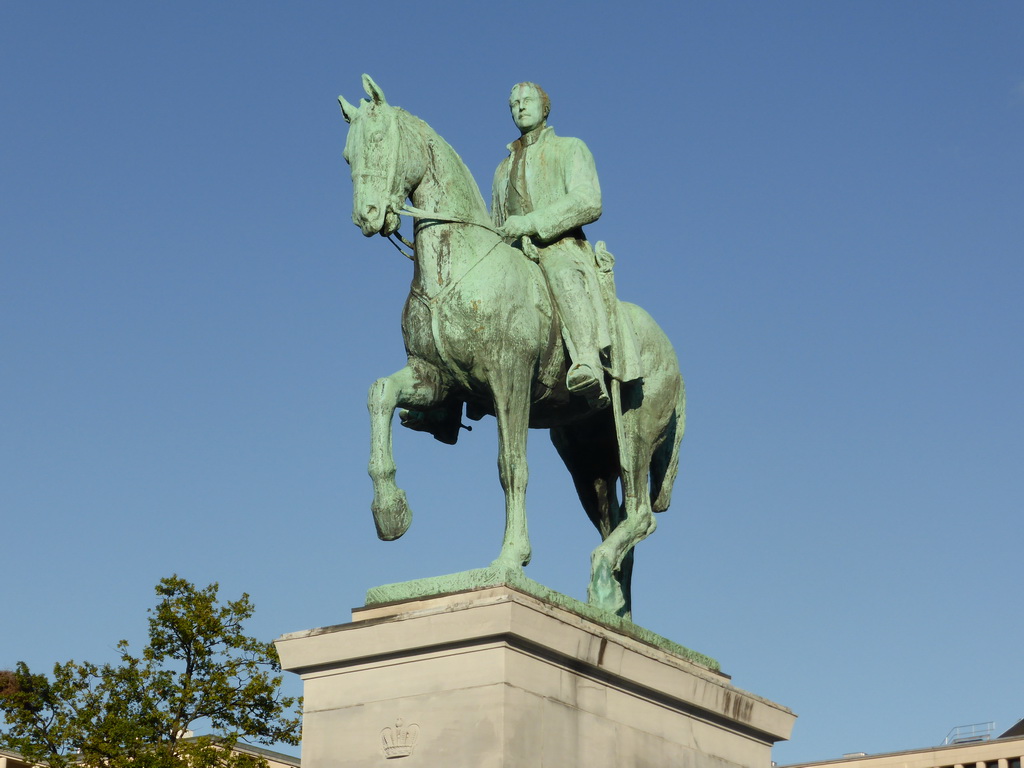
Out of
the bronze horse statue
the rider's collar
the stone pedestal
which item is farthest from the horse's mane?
the stone pedestal

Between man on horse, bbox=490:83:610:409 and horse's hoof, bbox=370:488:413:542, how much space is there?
159cm

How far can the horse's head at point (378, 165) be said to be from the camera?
12.6 m

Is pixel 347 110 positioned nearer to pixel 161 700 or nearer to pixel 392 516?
pixel 392 516

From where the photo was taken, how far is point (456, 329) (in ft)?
41.4

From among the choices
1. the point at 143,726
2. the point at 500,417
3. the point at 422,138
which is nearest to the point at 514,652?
the point at 500,417

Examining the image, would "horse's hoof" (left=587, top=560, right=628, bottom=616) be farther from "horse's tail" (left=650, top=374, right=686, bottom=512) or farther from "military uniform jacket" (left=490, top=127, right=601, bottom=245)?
"military uniform jacket" (left=490, top=127, right=601, bottom=245)

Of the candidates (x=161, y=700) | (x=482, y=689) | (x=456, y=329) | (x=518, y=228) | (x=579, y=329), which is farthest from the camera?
(x=161, y=700)

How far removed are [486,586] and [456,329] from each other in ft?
6.54

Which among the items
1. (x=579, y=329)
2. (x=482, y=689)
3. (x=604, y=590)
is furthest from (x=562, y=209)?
(x=482, y=689)

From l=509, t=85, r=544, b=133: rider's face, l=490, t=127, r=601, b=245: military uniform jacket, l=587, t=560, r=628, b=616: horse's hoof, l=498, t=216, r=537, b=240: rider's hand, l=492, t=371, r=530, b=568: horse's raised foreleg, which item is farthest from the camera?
l=509, t=85, r=544, b=133: rider's face

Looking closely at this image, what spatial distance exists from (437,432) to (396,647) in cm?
220

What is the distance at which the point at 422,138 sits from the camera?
42.7 ft

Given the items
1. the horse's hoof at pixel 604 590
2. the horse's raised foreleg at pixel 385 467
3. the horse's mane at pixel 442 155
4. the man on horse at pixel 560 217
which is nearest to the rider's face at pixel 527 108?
the man on horse at pixel 560 217

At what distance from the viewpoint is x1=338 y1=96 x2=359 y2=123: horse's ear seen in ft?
42.6
